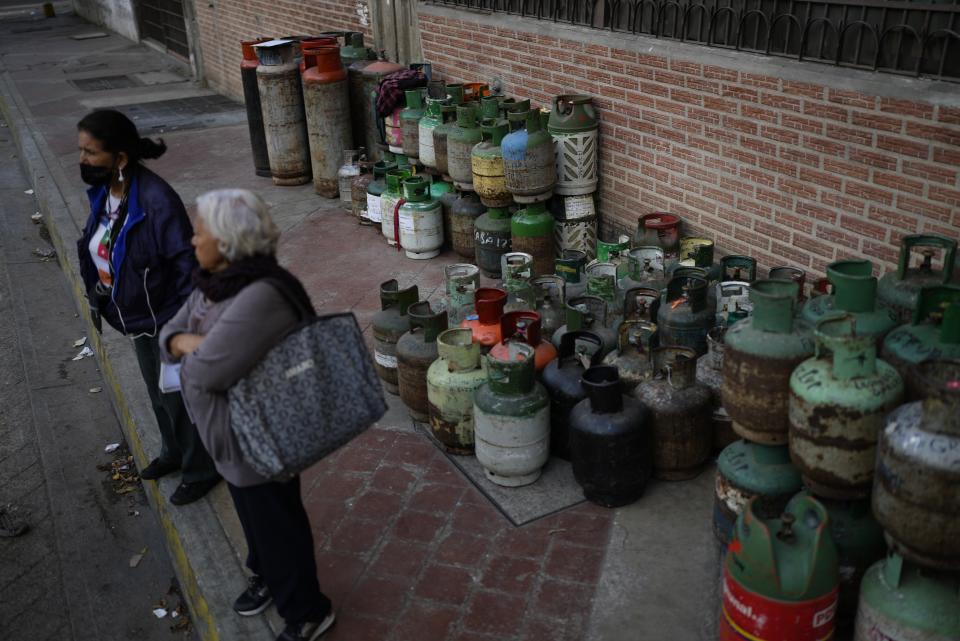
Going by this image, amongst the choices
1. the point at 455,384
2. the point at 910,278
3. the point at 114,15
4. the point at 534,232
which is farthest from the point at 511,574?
the point at 114,15

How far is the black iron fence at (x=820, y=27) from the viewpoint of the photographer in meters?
4.81

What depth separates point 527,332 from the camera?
501 cm

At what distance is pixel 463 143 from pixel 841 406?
4.81 meters

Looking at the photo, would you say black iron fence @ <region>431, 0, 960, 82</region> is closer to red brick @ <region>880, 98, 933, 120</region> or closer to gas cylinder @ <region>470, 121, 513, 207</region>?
red brick @ <region>880, 98, 933, 120</region>

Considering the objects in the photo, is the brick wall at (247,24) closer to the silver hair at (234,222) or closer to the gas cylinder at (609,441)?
the gas cylinder at (609,441)

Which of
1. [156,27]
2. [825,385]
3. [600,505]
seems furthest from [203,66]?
[825,385]

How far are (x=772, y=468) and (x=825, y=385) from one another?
73 centimetres

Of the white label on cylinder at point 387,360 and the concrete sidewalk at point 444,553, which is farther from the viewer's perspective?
the white label on cylinder at point 387,360

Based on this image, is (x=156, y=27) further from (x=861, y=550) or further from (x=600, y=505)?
(x=861, y=550)

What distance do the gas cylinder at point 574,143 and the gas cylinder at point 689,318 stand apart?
235cm

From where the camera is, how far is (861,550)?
3539 mm

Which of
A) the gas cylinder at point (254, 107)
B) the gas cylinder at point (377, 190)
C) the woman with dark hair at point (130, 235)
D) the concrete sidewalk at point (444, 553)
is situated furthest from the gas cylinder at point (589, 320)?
the gas cylinder at point (254, 107)

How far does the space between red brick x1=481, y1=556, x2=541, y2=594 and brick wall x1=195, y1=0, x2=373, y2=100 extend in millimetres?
8003

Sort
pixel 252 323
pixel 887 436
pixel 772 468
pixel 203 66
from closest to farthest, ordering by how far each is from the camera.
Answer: pixel 887 436
pixel 252 323
pixel 772 468
pixel 203 66
